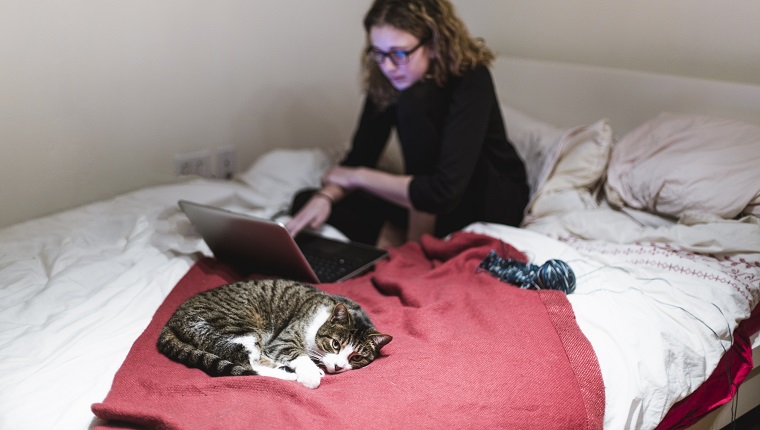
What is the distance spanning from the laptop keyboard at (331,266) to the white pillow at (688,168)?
0.84 m

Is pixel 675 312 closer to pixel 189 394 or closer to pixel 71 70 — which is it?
pixel 189 394

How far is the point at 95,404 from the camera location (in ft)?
3.55

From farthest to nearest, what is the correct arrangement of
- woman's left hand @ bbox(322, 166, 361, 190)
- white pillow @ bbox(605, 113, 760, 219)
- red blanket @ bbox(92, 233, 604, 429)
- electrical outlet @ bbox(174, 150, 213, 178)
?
electrical outlet @ bbox(174, 150, 213, 178), woman's left hand @ bbox(322, 166, 361, 190), white pillow @ bbox(605, 113, 760, 219), red blanket @ bbox(92, 233, 604, 429)

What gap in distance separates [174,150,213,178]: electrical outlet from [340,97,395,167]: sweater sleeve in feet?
2.08

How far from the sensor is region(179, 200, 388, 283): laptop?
1521mm

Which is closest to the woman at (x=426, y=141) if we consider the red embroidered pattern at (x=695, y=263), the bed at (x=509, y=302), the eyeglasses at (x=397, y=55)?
the eyeglasses at (x=397, y=55)

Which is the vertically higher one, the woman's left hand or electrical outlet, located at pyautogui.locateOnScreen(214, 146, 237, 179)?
the woman's left hand

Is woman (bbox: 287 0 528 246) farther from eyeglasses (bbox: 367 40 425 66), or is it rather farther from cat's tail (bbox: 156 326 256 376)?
cat's tail (bbox: 156 326 256 376)

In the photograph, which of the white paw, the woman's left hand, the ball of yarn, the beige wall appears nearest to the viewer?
the white paw

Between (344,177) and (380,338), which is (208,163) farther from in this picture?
(380,338)

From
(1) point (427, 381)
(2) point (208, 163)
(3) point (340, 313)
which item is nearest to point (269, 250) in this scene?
(3) point (340, 313)

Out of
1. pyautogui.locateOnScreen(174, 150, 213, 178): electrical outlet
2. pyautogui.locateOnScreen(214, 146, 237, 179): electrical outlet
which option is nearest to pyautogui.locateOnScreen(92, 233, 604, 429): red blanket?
pyautogui.locateOnScreen(174, 150, 213, 178): electrical outlet

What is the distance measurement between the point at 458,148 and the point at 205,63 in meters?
1.15

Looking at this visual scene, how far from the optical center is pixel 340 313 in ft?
4.20
